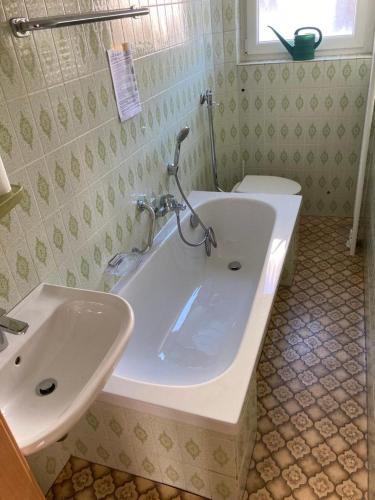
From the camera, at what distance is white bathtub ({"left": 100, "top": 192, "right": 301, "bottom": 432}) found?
1.26 metres

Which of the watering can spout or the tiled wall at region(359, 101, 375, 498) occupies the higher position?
the watering can spout

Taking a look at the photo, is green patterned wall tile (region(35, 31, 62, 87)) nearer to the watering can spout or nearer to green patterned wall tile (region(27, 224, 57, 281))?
green patterned wall tile (region(27, 224, 57, 281))

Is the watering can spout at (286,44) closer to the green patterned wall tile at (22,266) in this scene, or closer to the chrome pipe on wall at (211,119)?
the chrome pipe on wall at (211,119)

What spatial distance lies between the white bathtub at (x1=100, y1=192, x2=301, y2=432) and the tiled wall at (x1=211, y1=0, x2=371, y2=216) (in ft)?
2.45

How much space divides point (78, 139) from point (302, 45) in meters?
1.88

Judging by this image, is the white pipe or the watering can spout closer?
the white pipe

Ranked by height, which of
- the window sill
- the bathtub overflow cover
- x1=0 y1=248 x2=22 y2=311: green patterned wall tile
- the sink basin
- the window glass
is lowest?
the bathtub overflow cover

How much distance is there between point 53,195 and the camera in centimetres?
136

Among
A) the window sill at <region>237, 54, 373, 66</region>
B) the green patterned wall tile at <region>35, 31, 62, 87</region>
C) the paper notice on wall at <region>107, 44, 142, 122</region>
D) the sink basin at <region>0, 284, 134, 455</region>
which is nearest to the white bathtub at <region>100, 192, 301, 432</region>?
the sink basin at <region>0, 284, 134, 455</region>

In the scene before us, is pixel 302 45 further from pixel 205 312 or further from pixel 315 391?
pixel 315 391

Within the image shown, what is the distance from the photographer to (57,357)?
1.19 m

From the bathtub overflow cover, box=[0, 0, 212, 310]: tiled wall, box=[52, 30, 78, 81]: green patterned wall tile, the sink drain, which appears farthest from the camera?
A: the bathtub overflow cover

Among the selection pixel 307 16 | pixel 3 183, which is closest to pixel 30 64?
pixel 3 183

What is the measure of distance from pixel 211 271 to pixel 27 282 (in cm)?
136
